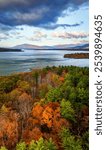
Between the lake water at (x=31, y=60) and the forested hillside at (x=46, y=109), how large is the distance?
0.9 inches

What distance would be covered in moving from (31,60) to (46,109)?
238 millimetres

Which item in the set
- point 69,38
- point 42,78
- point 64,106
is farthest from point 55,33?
point 64,106

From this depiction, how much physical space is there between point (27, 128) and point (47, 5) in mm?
535

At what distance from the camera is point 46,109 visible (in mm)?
1708

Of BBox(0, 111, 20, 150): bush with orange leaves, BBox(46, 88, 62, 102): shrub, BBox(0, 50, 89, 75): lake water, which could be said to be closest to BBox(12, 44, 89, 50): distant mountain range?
BBox(0, 50, 89, 75): lake water

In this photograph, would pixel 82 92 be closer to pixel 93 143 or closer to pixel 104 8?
pixel 93 143

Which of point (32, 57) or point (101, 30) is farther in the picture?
point (32, 57)

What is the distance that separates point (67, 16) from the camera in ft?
5.82

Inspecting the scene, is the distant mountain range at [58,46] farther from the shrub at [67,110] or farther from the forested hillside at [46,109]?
the shrub at [67,110]

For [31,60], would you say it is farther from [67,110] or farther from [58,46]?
[67,110]

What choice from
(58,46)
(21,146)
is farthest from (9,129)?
(58,46)

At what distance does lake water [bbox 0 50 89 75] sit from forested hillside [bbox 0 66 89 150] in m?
0.02

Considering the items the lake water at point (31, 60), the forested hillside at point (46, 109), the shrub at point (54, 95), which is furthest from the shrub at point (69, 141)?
the lake water at point (31, 60)

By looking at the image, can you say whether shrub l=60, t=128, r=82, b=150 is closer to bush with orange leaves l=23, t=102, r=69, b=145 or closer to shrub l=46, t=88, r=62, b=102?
bush with orange leaves l=23, t=102, r=69, b=145
